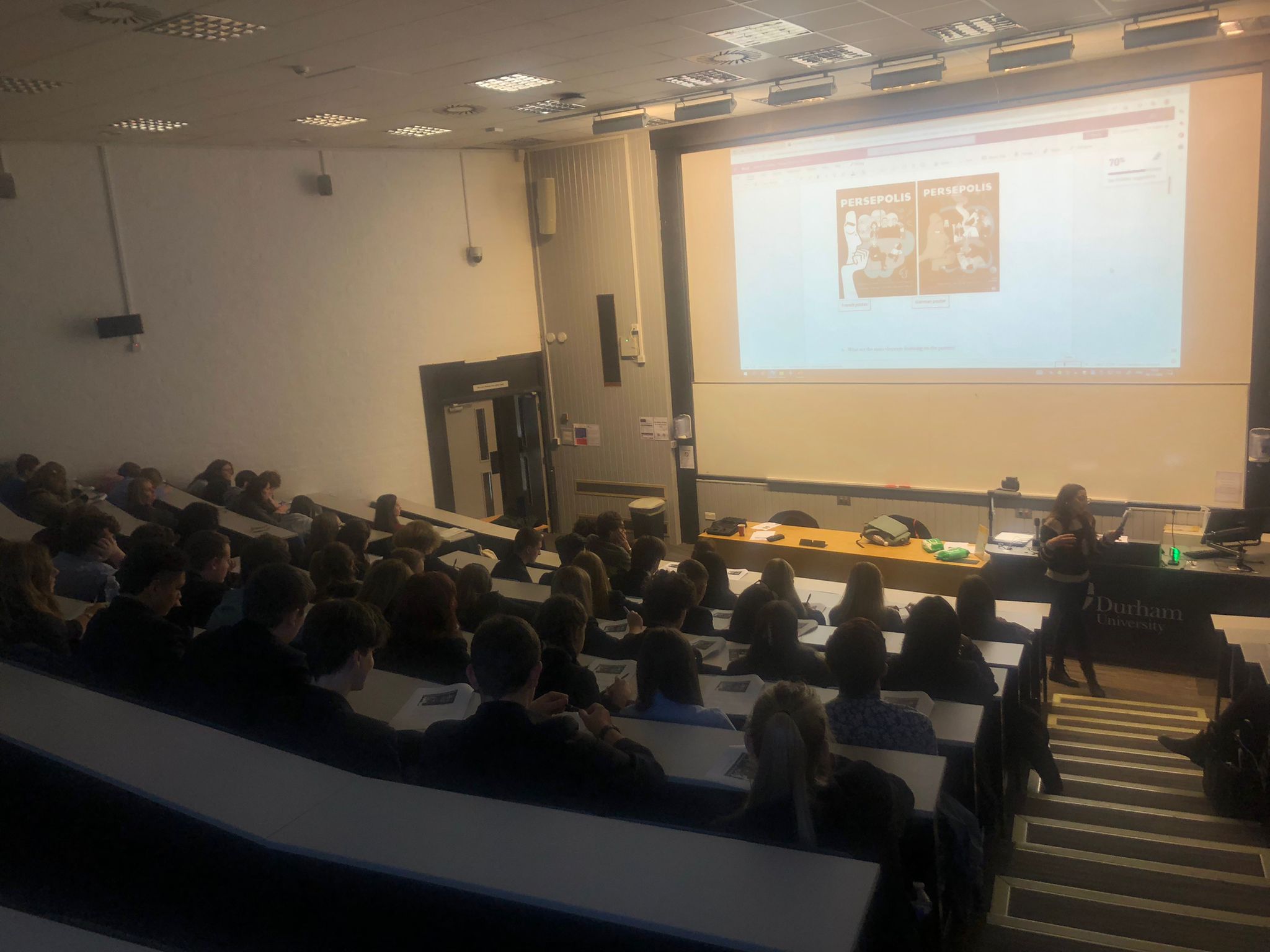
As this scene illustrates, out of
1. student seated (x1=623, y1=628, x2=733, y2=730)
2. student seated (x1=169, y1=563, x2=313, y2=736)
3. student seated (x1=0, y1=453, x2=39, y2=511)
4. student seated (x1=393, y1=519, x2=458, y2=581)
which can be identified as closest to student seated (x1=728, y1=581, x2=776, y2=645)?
student seated (x1=623, y1=628, x2=733, y2=730)

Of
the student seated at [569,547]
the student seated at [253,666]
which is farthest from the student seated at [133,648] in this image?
the student seated at [569,547]

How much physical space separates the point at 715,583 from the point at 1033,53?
142 inches

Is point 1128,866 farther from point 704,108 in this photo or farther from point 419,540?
point 704,108

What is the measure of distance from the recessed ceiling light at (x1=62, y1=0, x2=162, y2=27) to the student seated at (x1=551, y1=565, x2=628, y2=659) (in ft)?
8.96

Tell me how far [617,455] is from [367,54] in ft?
17.3

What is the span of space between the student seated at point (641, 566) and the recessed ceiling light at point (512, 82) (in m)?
2.83

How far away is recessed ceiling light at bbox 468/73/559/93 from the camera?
18.0ft

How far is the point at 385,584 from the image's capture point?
402cm

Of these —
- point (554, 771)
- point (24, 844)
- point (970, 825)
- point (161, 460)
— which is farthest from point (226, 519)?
point (970, 825)

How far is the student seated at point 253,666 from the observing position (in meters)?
2.68

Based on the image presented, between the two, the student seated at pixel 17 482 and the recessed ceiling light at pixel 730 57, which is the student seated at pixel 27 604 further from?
the recessed ceiling light at pixel 730 57

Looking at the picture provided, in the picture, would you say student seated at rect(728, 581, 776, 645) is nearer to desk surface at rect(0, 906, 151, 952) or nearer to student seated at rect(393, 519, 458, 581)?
student seated at rect(393, 519, 458, 581)

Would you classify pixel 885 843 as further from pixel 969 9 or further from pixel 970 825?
pixel 969 9

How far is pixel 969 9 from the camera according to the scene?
15.6 ft
